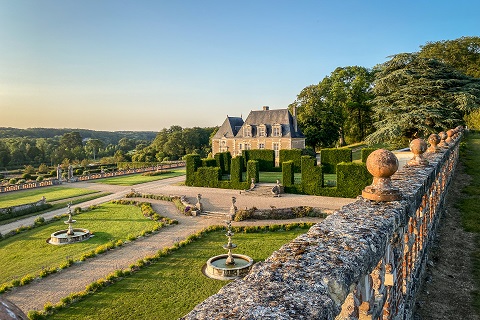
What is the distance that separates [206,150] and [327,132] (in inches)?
1201

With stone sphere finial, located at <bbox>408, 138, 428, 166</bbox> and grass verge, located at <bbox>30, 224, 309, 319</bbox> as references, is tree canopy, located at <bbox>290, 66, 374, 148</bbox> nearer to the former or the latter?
grass verge, located at <bbox>30, 224, 309, 319</bbox>

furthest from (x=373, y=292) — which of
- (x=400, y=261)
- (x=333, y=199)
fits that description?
(x=333, y=199)

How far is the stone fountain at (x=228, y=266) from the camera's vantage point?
473 inches

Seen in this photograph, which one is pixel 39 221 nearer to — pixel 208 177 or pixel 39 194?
pixel 39 194

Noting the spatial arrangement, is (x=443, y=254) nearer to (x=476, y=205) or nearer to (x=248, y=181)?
(x=476, y=205)

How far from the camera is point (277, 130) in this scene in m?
39.7

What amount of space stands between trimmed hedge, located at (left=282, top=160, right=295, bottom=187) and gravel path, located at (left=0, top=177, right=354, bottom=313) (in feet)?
4.78

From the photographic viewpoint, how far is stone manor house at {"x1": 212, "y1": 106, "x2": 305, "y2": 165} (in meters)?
39.3

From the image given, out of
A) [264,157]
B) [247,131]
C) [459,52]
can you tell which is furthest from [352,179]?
[459,52]

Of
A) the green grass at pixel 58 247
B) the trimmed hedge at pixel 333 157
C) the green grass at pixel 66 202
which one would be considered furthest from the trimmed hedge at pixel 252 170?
the green grass at pixel 66 202

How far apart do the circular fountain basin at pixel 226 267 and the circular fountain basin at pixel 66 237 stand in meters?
8.15

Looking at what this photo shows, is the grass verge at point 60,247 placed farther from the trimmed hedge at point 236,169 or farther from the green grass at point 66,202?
the trimmed hedge at point 236,169

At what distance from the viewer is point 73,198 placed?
28.6 metres

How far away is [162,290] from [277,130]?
30.6 m
